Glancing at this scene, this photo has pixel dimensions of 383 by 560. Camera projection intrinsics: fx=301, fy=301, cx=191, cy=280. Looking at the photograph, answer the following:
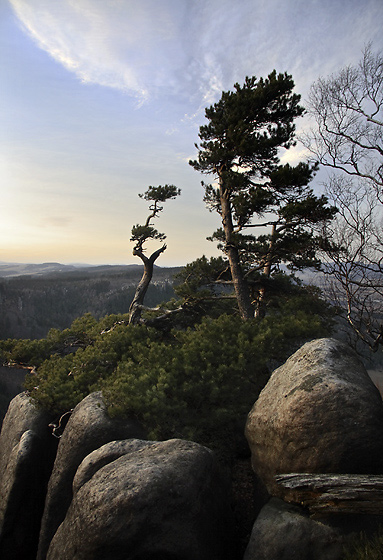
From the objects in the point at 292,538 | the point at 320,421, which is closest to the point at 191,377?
the point at 320,421

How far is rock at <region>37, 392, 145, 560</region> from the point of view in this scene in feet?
27.0

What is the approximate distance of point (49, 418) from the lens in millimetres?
11375

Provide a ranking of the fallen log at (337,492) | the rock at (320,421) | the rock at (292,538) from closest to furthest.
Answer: the fallen log at (337,492), the rock at (292,538), the rock at (320,421)

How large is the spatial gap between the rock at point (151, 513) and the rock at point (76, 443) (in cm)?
173

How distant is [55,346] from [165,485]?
1200 cm

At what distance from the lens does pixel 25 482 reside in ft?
33.1

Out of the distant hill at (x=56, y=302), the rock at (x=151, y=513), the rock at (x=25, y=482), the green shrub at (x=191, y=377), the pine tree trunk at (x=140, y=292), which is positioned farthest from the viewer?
the distant hill at (x=56, y=302)

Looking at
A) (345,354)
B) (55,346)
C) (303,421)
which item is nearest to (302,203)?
(345,354)

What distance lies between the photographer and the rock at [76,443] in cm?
824

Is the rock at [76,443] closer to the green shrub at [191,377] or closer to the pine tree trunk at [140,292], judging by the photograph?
the green shrub at [191,377]

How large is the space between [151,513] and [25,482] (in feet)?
24.1

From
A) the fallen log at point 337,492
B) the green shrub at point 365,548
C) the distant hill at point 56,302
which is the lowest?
the distant hill at point 56,302

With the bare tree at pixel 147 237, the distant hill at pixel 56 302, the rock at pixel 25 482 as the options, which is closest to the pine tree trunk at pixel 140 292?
the bare tree at pixel 147 237

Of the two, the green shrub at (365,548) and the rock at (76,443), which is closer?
the green shrub at (365,548)
